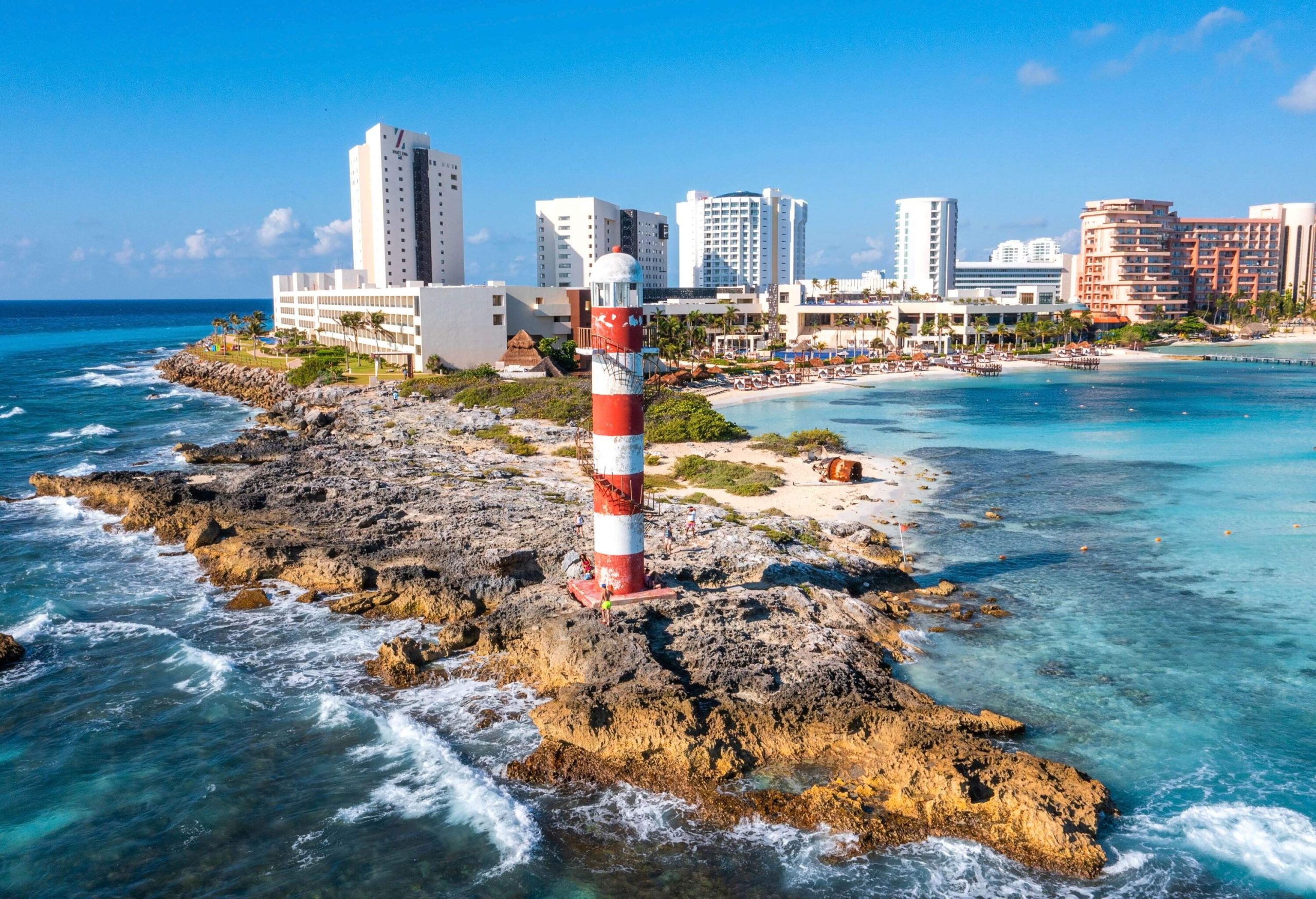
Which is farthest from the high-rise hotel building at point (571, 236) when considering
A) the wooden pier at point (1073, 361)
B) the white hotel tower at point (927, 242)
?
the white hotel tower at point (927, 242)

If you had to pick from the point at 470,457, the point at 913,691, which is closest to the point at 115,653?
the point at 913,691

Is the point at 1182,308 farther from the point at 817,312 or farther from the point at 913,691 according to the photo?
the point at 913,691

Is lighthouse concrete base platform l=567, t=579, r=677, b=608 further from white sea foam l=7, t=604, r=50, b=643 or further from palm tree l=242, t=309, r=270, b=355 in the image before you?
palm tree l=242, t=309, r=270, b=355

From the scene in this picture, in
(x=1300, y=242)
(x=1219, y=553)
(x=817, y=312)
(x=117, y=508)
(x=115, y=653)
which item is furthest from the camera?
(x=1300, y=242)

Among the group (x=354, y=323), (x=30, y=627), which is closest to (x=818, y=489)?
(x=30, y=627)


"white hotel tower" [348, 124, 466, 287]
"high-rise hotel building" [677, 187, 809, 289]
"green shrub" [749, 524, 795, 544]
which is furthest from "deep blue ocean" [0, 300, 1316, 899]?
"high-rise hotel building" [677, 187, 809, 289]

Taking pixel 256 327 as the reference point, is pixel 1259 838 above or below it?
below

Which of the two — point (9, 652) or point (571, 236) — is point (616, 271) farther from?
point (571, 236)
